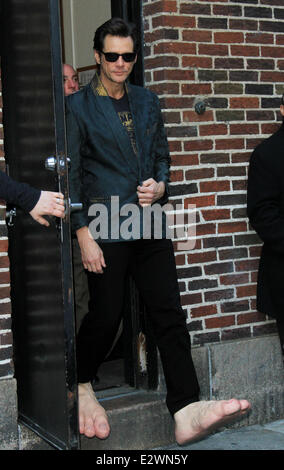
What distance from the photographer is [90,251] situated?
185 inches

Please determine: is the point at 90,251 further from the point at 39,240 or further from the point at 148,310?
→ the point at 148,310

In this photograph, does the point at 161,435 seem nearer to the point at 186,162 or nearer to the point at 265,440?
the point at 265,440

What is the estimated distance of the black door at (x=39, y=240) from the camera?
4254 mm

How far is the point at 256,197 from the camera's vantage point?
5.49 meters

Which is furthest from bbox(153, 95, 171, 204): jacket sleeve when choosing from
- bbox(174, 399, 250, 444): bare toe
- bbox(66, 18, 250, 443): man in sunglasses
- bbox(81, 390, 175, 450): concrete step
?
bbox(81, 390, 175, 450): concrete step

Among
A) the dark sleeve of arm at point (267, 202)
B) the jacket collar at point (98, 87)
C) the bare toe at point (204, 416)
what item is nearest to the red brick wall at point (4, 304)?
the jacket collar at point (98, 87)

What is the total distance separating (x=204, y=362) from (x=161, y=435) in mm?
556

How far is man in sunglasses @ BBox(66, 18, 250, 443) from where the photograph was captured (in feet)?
15.5

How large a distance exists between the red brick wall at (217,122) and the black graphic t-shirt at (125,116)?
2.54 ft

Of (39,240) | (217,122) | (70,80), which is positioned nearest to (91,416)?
(39,240)

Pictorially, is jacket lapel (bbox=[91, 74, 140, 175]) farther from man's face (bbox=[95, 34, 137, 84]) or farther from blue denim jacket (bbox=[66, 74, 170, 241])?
man's face (bbox=[95, 34, 137, 84])

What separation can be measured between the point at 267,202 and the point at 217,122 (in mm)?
737

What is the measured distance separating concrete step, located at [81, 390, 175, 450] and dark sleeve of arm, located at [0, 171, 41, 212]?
162 cm

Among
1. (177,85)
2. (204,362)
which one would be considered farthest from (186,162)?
(204,362)
